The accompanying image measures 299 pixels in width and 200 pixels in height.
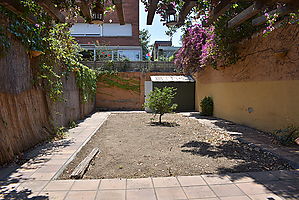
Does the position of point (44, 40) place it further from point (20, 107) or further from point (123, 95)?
point (123, 95)

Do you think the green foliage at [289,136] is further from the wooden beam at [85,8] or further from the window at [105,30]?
the window at [105,30]

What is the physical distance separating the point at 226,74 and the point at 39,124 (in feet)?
22.0

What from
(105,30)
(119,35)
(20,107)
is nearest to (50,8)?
(20,107)

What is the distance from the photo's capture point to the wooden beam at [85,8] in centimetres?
271

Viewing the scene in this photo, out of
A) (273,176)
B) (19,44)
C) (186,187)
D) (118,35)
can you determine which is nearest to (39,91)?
(19,44)

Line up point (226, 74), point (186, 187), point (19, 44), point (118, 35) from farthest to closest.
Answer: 1. point (118, 35)
2. point (226, 74)
3. point (19, 44)
4. point (186, 187)

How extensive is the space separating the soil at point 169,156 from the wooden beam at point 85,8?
240 centimetres

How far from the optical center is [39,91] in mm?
4590

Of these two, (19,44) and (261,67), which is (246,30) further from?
(19,44)

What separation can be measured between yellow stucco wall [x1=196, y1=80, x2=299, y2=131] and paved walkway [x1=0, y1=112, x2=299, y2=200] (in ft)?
8.44

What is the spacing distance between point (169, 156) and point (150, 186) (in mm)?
1229

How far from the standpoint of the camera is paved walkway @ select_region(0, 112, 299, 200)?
2305 mm

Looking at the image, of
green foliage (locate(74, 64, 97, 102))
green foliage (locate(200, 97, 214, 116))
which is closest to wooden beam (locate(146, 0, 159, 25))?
green foliage (locate(74, 64, 97, 102))

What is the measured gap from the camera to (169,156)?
3727 mm
